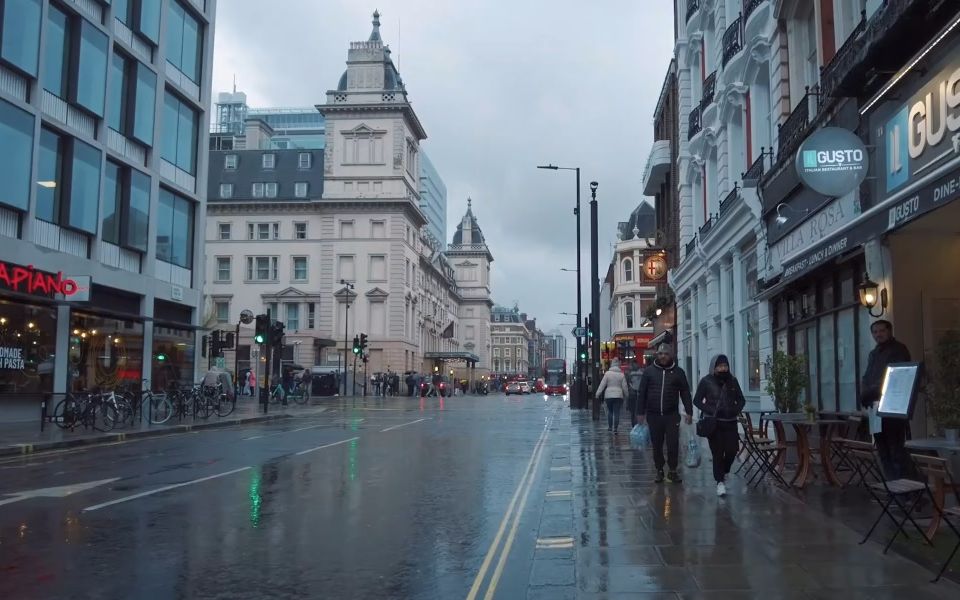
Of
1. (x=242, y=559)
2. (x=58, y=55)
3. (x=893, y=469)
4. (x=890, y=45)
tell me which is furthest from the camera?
(x=58, y=55)

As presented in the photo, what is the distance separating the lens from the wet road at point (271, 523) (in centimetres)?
634

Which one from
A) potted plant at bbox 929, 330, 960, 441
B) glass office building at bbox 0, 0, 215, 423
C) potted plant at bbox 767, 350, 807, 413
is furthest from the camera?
glass office building at bbox 0, 0, 215, 423

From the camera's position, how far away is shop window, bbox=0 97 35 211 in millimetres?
22906

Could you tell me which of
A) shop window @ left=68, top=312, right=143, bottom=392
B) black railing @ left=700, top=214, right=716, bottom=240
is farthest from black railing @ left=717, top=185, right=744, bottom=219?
shop window @ left=68, top=312, right=143, bottom=392

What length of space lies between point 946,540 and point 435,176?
123308 millimetres

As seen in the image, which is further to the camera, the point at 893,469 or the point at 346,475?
the point at 346,475

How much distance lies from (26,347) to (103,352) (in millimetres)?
4172

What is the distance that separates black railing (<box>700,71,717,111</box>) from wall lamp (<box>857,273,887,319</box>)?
41.8 ft

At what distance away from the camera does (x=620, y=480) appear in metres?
11.8

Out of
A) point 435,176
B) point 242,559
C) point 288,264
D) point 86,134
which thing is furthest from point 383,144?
point 242,559

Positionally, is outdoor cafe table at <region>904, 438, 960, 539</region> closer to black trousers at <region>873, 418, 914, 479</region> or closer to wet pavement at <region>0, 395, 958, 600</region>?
wet pavement at <region>0, 395, 958, 600</region>

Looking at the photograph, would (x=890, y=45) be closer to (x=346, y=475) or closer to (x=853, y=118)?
(x=853, y=118)

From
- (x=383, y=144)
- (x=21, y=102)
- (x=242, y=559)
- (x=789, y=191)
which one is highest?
(x=383, y=144)

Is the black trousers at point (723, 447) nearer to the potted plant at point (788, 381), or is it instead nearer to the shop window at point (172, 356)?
the potted plant at point (788, 381)
